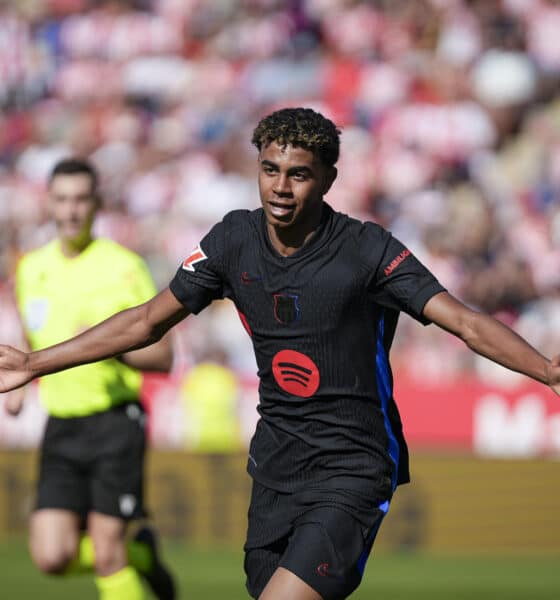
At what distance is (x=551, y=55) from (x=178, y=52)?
5.40 meters

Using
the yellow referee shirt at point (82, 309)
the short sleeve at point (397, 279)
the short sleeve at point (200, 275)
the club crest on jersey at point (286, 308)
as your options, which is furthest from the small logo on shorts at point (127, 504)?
the short sleeve at point (397, 279)

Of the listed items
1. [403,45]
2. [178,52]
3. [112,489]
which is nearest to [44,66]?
[178,52]

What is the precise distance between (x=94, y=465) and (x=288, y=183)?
10.2 ft

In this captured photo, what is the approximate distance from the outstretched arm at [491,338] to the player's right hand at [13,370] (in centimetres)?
154

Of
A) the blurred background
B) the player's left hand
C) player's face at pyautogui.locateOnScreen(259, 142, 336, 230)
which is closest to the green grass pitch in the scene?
the blurred background

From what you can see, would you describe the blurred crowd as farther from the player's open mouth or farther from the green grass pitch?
the player's open mouth

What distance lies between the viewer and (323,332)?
16.1 ft

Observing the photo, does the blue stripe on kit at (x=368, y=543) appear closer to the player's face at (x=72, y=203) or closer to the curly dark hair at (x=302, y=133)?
the curly dark hair at (x=302, y=133)

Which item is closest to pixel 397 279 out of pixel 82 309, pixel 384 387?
pixel 384 387

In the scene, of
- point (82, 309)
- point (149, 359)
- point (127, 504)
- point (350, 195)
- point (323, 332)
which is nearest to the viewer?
point (323, 332)

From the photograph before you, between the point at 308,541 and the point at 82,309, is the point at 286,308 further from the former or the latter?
the point at 82,309

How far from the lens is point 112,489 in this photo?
7301 mm

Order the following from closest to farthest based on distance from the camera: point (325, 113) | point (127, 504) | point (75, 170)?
point (127, 504)
point (75, 170)
point (325, 113)

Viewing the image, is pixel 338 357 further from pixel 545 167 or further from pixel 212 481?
pixel 545 167
